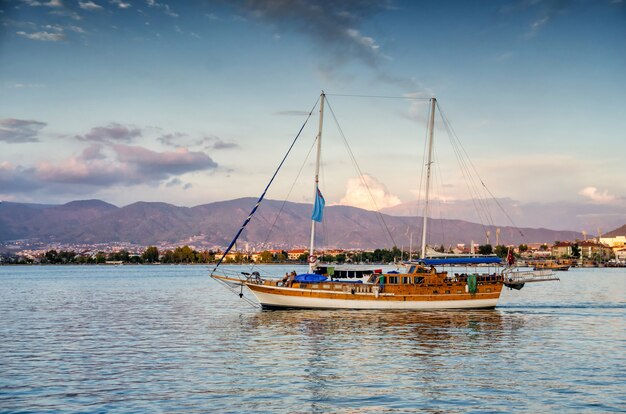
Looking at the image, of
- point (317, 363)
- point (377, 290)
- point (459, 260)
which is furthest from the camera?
point (459, 260)

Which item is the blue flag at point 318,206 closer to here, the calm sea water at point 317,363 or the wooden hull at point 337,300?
the wooden hull at point 337,300

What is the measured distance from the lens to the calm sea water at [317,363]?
87.8 ft

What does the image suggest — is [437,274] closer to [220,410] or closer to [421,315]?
[421,315]

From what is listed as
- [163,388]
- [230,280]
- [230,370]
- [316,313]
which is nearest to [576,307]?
[316,313]

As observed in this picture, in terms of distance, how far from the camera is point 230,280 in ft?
223

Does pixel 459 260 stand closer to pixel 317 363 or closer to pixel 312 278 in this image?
pixel 312 278

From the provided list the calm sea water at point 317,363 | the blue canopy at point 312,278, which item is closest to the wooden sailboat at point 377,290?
the blue canopy at point 312,278

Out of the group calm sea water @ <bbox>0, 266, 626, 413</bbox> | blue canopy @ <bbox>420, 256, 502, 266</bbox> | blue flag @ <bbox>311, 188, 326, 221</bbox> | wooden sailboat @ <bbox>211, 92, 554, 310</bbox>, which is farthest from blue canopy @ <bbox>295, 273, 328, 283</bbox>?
blue canopy @ <bbox>420, 256, 502, 266</bbox>

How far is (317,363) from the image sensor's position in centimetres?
3569

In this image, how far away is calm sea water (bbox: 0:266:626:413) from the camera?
26.8 metres

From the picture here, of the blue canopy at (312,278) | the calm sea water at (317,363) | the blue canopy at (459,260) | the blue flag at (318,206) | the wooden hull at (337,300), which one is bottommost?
the calm sea water at (317,363)

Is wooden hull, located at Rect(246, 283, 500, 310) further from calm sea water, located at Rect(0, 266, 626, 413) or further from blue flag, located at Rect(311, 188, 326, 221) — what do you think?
blue flag, located at Rect(311, 188, 326, 221)

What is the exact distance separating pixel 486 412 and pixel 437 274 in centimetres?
4004

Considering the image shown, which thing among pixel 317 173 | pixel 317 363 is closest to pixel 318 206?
pixel 317 173
